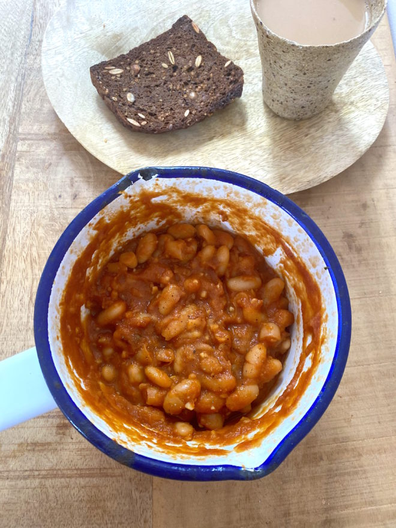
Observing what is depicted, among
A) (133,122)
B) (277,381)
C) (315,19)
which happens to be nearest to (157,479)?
(277,381)

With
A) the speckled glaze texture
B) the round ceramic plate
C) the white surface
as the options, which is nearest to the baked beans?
the white surface

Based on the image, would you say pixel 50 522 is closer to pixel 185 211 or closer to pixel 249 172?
pixel 185 211

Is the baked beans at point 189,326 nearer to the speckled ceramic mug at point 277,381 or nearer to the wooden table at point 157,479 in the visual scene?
the speckled ceramic mug at point 277,381

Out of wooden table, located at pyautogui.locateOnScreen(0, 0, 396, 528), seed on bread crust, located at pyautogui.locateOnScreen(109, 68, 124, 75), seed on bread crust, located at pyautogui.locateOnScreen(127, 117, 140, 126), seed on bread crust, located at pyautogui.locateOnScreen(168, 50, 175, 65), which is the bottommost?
wooden table, located at pyautogui.locateOnScreen(0, 0, 396, 528)

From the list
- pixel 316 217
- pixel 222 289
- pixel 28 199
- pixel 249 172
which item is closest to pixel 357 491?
pixel 222 289

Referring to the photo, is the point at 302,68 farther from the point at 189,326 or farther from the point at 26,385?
the point at 26,385

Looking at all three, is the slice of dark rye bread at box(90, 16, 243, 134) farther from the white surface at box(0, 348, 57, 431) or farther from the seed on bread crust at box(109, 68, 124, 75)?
the white surface at box(0, 348, 57, 431)

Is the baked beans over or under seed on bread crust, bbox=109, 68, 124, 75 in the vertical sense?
under
